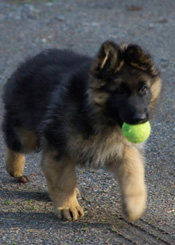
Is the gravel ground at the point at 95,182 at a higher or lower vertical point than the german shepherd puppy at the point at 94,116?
lower

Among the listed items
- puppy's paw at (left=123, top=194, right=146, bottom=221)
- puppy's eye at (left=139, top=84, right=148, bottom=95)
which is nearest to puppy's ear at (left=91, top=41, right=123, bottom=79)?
puppy's eye at (left=139, top=84, right=148, bottom=95)

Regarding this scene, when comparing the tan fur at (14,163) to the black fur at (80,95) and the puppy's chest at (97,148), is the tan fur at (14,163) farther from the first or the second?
the puppy's chest at (97,148)

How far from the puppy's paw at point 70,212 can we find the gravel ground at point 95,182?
6cm

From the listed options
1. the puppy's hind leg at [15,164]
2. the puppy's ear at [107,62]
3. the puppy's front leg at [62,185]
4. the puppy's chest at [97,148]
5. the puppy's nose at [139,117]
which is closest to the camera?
the puppy's nose at [139,117]

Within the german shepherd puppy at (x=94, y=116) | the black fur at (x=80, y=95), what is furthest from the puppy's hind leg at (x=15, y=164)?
the german shepherd puppy at (x=94, y=116)

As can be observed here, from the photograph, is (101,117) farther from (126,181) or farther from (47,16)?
(47,16)

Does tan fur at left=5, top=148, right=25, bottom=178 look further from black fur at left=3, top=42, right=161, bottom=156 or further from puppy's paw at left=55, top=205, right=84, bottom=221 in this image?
puppy's paw at left=55, top=205, right=84, bottom=221

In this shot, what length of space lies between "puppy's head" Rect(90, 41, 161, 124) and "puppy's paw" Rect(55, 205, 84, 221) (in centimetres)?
83

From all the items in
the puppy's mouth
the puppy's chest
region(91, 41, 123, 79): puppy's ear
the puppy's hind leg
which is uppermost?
region(91, 41, 123, 79): puppy's ear

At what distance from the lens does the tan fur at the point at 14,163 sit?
570 centimetres

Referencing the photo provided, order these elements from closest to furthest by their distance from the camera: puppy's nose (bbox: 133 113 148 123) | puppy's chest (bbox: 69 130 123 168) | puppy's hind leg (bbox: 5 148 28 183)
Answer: puppy's nose (bbox: 133 113 148 123)
puppy's chest (bbox: 69 130 123 168)
puppy's hind leg (bbox: 5 148 28 183)

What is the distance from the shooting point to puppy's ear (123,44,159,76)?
461 cm

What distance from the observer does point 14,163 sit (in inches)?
225

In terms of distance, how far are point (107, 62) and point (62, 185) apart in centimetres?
109
